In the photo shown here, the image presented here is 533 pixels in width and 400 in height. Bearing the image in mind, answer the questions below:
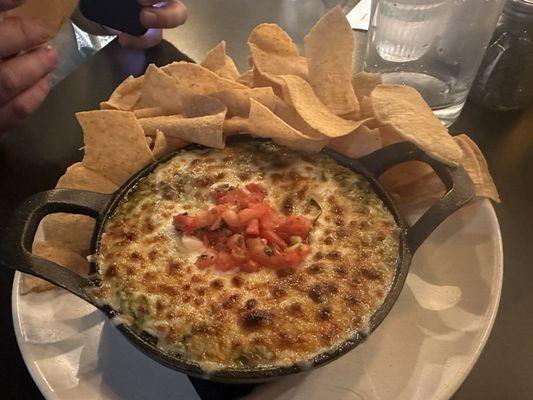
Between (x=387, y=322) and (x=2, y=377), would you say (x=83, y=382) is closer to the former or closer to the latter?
(x=2, y=377)

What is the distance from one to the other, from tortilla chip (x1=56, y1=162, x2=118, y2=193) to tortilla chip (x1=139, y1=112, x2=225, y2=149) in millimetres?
188

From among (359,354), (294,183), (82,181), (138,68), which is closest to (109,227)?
(82,181)

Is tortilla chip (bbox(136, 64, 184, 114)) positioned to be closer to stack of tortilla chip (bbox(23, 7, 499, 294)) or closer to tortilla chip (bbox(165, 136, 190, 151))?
stack of tortilla chip (bbox(23, 7, 499, 294))

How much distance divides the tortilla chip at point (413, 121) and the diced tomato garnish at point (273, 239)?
38 cm

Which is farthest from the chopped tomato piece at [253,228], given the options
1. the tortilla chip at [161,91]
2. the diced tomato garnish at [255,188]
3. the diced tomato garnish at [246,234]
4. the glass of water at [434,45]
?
the glass of water at [434,45]

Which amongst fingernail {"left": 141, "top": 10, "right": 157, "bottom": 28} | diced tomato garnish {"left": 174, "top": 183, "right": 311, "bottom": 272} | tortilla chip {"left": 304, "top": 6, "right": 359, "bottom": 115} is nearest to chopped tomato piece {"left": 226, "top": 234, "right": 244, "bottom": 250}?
diced tomato garnish {"left": 174, "top": 183, "right": 311, "bottom": 272}

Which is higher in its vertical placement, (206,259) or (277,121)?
(277,121)

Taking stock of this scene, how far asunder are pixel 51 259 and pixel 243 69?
1096mm

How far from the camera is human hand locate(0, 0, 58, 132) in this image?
170 cm

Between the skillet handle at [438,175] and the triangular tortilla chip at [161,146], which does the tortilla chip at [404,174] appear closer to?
the skillet handle at [438,175]

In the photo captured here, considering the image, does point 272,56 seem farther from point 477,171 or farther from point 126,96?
point 477,171

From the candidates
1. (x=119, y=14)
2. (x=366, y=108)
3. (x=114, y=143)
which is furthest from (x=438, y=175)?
(x=119, y=14)

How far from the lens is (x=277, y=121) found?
1.30 meters

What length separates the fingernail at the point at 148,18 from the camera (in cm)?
203
